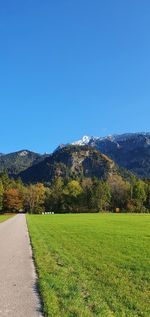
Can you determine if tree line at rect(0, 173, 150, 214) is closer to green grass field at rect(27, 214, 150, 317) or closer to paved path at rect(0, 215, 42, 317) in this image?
green grass field at rect(27, 214, 150, 317)

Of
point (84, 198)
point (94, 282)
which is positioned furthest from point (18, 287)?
point (84, 198)

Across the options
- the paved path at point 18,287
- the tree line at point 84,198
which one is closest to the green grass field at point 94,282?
the paved path at point 18,287

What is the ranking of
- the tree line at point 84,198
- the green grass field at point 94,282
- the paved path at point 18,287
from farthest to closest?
the tree line at point 84,198, the green grass field at point 94,282, the paved path at point 18,287

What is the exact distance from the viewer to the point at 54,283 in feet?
45.9

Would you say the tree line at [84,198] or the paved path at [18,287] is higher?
the tree line at [84,198]

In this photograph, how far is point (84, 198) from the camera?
547 feet

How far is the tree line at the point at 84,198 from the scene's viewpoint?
162 metres

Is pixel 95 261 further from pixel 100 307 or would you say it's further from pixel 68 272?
pixel 100 307

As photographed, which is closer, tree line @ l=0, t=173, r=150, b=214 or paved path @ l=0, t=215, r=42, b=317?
paved path @ l=0, t=215, r=42, b=317

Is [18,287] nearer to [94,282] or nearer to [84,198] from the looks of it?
[94,282]

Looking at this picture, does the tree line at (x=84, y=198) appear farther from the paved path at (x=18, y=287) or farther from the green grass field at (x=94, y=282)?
the paved path at (x=18, y=287)

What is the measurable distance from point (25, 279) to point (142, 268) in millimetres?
5474

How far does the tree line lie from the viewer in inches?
6383

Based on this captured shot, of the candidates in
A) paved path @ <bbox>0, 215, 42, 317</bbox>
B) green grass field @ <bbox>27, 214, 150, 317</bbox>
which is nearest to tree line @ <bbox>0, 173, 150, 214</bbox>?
green grass field @ <bbox>27, 214, 150, 317</bbox>
